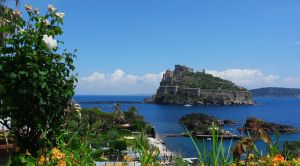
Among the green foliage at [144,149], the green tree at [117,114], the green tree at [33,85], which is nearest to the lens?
the green foliage at [144,149]

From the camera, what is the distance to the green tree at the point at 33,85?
14.1 ft

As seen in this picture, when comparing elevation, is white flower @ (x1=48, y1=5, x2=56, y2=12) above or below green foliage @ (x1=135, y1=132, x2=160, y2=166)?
above

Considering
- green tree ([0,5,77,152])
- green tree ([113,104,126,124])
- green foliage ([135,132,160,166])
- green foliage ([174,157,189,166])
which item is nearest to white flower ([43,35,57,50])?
green tree ([0,5,77,152])

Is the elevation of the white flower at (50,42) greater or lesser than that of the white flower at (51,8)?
lesser

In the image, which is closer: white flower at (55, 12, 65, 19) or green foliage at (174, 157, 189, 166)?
green foliage at (174, 157, 189, 166)

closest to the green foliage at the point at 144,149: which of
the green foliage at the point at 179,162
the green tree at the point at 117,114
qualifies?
the green foliage at the point at 179,162

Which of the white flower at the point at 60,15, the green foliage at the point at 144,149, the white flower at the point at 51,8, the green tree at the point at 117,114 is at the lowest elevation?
the green tree at the point at 117,114

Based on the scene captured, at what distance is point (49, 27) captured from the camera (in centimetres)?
464

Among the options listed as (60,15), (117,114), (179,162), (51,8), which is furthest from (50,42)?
(117,114)

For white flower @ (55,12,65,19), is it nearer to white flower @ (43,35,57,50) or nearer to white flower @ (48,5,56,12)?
white flower @ (48,5,56,12)

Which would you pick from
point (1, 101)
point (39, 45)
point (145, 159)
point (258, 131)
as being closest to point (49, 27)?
point (39, 45)

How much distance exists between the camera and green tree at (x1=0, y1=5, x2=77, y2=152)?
4.30 metres

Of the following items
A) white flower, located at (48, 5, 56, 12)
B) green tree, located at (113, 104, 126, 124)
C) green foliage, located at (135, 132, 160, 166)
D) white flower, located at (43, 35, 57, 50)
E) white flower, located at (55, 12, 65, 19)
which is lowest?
green tree, located at (113, 104, 126, 124)

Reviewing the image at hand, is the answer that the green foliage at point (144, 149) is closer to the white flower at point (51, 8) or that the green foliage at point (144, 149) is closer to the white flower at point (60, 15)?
the white flower at point (60, 15)
